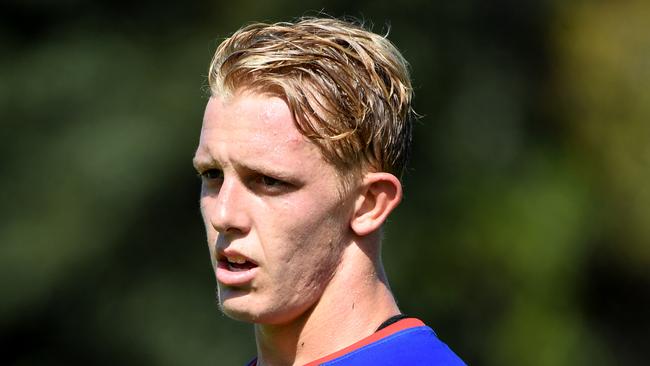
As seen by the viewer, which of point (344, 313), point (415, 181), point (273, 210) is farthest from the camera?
point (415, 181)

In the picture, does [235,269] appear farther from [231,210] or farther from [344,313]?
[344,313]

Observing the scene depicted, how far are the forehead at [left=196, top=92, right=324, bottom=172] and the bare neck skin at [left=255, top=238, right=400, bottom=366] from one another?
34 centimetres

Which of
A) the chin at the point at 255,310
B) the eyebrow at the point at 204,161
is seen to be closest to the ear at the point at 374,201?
the chin at the point at 255,310

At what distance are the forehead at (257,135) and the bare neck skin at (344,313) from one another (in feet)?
1.11

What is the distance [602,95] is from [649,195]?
0.91 metres

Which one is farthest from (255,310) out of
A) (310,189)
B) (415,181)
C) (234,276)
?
(415,181)

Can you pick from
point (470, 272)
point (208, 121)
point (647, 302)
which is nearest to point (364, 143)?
point (208, 121)

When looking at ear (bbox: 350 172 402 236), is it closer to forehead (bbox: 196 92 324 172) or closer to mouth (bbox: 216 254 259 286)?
forehead (bbox: 196 92 324 172)

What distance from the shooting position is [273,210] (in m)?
3.28

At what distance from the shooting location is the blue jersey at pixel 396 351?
3.27 metres

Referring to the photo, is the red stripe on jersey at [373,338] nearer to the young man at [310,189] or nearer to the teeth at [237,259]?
the young man at [310,189]

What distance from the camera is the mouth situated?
10.9ft

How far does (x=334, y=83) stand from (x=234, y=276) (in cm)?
59

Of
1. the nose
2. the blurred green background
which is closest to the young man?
the nose
